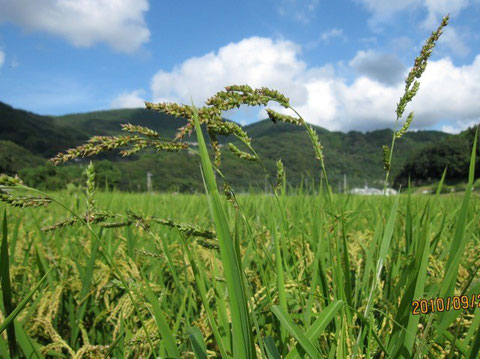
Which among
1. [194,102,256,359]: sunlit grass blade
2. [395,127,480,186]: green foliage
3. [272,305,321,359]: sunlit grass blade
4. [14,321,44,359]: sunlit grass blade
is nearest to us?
[194,102,256,359]: sunlit grass blade

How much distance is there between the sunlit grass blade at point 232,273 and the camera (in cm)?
59

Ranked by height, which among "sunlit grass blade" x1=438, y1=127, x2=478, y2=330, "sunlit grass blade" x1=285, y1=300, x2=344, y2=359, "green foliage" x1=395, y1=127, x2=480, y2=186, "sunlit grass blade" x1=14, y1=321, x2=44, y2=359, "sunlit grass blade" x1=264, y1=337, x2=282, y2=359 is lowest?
"sunlit grass blade" x1=14, y1=321, x2=44, y2=359

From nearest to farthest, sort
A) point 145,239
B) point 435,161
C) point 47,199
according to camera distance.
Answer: point 47,199 < point 145,239 < point 435,161

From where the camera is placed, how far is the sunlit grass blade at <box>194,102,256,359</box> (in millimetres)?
591

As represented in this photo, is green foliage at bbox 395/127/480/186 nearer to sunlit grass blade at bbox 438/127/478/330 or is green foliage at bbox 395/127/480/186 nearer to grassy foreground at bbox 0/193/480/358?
grassy foreground at bbox 0/193/480/358

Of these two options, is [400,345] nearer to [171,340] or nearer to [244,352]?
[244,352]

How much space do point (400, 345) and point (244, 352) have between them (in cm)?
49

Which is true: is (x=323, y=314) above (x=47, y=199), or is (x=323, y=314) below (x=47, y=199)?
below

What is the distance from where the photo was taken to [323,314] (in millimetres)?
887

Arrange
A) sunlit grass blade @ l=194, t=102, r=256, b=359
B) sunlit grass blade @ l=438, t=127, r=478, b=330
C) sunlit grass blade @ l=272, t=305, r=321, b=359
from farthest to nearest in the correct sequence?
sunlit grass blade @ l=438, t=127, r=478, b=330
sunlit grass blade @ l=272, t=305, r=321, b=359
sunlit grass blade @ l=194, t=102, r=256, b=359

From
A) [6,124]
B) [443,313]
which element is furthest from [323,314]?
[6,124]

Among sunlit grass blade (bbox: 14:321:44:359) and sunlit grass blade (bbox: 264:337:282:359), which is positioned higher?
sunlit grass blade (bbox: 264:337:282:359)
